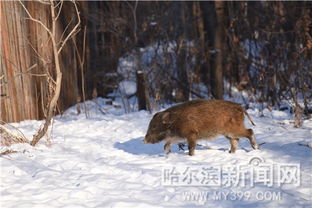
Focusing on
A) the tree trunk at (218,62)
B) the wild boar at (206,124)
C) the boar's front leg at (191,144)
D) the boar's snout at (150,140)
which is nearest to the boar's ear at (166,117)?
the wild boar at (206,124)

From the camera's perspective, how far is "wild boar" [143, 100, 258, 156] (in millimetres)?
5891

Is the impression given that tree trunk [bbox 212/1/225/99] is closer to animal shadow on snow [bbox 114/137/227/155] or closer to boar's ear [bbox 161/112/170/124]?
animal shadow on snow [bbox 114/137/227/155]

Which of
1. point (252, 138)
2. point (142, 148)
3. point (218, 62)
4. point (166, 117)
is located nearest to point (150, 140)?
point (142, 148)

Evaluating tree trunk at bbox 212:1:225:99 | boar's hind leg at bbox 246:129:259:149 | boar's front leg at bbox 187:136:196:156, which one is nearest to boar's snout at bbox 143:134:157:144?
boar's front leg at bbox 187:136:196:156

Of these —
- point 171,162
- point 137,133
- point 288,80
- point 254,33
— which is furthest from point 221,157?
point 254,33

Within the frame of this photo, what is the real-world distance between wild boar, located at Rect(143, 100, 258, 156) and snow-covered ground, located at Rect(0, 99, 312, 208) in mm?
243

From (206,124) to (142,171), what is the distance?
139 centimetres

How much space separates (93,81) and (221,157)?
773 cm

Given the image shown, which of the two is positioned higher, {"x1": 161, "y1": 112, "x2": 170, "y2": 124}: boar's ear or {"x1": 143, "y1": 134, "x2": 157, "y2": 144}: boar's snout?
{"x1": 161, "y1": 112, "x2": 170, "y2": 124}: boar's ear

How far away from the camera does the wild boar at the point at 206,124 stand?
19.3 feet

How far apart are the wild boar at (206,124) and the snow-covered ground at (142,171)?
243 millimetres

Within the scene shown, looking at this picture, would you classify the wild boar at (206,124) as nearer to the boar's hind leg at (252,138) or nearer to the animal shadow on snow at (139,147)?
the boar's hind leg at (252,138)

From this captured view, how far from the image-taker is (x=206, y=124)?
590cm

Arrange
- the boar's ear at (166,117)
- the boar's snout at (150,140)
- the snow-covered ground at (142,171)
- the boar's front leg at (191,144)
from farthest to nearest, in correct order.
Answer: the boar's snout at (150,140) < the boar's ear at (166,117) < the boar's front leg at (191,144) < the snow-covered ground at (142,171)
